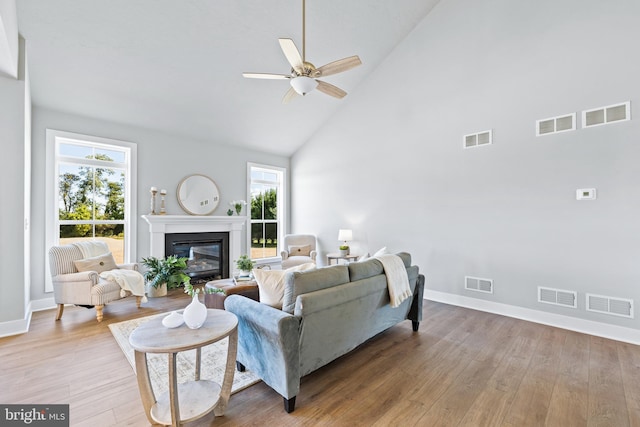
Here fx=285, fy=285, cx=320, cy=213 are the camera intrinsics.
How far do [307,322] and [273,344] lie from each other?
28 centimetres

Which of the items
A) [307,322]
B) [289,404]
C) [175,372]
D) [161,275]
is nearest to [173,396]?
[175,372]

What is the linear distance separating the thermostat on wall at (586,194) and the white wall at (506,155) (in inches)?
1.9

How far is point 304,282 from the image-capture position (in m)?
2.21

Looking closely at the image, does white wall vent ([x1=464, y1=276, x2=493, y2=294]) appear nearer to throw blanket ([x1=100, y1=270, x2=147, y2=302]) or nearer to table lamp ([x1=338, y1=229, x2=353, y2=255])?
table lamp ([x1=338, y1=229, x2=353, y2=255])

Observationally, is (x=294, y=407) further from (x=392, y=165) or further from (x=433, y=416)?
(x=392, y=165)

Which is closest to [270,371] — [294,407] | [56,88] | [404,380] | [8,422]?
[294,407]

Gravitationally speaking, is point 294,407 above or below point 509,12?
below

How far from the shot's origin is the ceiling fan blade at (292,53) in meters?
2.46

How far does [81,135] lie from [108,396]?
3.95 metres

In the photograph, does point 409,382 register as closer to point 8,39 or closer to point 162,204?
point 8,39

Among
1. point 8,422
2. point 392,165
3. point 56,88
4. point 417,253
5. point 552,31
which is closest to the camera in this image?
point 8,422

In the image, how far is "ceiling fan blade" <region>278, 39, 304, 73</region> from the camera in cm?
246

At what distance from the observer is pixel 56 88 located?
12.5ft

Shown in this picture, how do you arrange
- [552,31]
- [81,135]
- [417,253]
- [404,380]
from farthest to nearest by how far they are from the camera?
[417,253] → [81,135] → [552,31] → [404,380]
